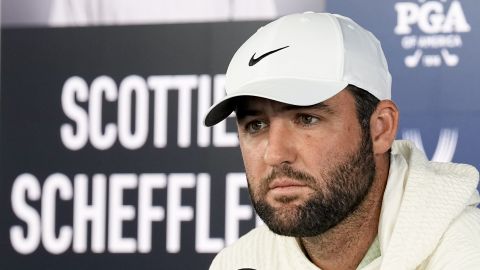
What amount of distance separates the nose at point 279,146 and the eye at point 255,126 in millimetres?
29

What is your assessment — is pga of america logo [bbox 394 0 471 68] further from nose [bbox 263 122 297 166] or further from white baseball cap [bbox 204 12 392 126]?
nose [bbox 263 122 297 166]

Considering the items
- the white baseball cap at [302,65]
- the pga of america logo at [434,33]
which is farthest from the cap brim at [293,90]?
the pga of america logo at [434,33]

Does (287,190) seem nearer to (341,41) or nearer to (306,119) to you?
(306,119)

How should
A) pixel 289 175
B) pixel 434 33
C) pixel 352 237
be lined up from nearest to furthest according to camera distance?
pixel 289 175, pixel 352 237, pixel 434 33

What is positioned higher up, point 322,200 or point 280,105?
point 280,105

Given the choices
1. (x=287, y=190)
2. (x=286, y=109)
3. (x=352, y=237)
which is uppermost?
(x=286, y=109)

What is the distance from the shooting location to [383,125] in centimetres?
155

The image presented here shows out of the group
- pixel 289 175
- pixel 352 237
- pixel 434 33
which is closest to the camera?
pixel 289 175

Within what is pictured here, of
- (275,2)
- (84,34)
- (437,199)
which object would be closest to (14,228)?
(84,34)

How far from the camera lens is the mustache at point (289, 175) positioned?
4.58 feet

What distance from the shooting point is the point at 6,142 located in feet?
10.0

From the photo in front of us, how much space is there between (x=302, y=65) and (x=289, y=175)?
155 millimetres

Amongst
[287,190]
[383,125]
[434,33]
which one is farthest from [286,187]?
[434,33]

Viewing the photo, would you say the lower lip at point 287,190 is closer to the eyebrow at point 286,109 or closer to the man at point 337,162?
the man at point 337,162
